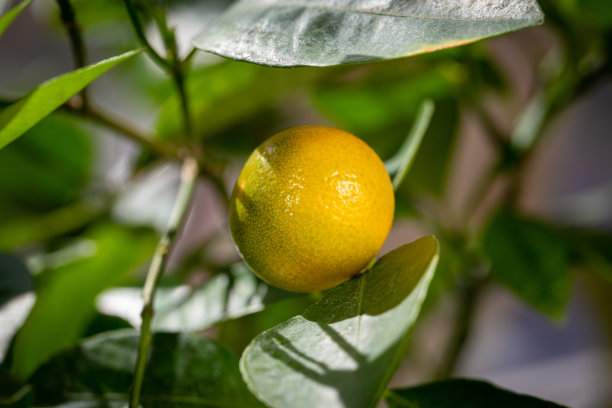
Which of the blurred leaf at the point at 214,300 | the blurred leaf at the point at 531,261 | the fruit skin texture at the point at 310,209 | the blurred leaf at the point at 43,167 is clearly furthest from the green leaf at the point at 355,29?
the blurred leaf at the point at 43,167

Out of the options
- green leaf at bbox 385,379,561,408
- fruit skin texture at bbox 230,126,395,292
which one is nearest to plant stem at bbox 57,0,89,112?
fruit skin texture at bbox 230,126,395,292

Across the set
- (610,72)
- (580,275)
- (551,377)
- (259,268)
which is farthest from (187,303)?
(551,377)

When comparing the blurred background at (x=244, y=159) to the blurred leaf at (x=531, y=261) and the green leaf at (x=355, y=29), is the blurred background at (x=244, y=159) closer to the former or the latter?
the blurred leaf at (x=531, y=261)

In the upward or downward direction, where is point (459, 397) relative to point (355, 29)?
downward

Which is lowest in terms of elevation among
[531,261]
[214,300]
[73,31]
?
[531,261]

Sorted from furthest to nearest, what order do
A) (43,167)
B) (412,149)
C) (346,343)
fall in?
(43,167), (412,149), (346,343)

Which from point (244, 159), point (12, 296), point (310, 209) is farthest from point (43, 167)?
point (310, 209)

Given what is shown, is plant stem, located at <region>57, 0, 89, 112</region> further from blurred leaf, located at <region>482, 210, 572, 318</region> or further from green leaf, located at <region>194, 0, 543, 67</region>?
blurred leaf, located at <region>482, 210, 572, 318</region>

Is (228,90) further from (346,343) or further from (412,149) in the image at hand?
(346,343)
